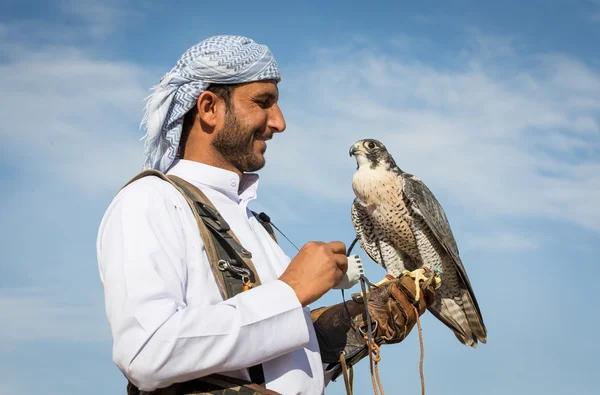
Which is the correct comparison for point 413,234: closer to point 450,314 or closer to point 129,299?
point 450,314

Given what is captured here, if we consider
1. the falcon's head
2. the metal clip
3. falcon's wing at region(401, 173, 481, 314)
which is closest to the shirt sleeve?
the metal clip

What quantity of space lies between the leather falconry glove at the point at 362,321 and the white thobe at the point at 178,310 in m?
0.44

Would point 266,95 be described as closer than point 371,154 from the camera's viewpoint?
Yes

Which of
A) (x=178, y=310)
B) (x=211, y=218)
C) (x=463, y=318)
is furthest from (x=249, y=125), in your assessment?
(x=463, y=318)

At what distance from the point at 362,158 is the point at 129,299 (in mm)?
3265

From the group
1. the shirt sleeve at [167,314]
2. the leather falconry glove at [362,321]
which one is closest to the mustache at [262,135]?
the shirt sleeve at [167,314]

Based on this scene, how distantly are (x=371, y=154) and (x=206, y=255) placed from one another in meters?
2.95

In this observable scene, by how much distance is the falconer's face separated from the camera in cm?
253

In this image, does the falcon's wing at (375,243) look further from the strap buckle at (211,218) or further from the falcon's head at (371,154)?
the strap buckle at (211,218)

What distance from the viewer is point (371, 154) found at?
493 cm

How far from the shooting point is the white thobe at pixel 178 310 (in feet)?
6.02

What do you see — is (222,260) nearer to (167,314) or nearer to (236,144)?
(167,314)

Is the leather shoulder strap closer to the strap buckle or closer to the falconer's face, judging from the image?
the strap buckle

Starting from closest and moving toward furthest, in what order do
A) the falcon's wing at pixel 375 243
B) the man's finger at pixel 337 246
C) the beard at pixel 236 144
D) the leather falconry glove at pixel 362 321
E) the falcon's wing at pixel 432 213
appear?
1. the man's finger at pixel 337 246
2. the beard at pixel 236 144
3. the leather falconry glove at pixel 362 321
4. the falcon's wing at pixel 432 213
5. the falcon's wing at pixel 375 243
